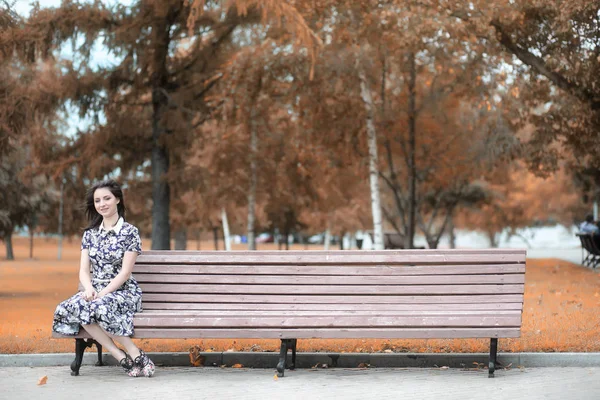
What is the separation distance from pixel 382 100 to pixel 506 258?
1970 centimetres

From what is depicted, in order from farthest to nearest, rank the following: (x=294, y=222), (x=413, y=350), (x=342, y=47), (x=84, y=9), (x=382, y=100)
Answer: (x=294, y=222) → (x=382, y=100) → (x=342, y=47) → (x=84, y=9) → (x=413, y=350)

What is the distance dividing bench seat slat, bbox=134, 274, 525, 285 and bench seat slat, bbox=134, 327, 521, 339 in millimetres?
647

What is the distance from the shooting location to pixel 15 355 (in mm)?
8320

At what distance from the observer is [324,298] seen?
26.8 feet

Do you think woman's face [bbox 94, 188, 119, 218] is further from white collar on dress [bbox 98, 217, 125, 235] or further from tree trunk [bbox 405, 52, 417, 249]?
tree trunk [bbox 405, 52, 417, 249]

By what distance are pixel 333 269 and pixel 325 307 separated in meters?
0.34

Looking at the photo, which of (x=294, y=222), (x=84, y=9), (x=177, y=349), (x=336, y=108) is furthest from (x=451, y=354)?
(x=294, y=222)

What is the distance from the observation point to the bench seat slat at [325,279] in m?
8.05

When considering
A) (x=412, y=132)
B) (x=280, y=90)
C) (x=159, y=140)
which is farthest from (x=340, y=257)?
(x=412, y=132)

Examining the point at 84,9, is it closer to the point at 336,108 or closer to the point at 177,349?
the point at 336,108

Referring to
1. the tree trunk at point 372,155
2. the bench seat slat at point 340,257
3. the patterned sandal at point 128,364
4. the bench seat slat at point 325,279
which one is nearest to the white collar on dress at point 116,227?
the bench seat slat at point 340,257

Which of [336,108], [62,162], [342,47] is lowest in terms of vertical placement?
[62,162]

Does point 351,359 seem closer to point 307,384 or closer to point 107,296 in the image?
point 307,384

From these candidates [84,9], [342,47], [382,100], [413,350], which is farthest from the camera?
[382,100]
